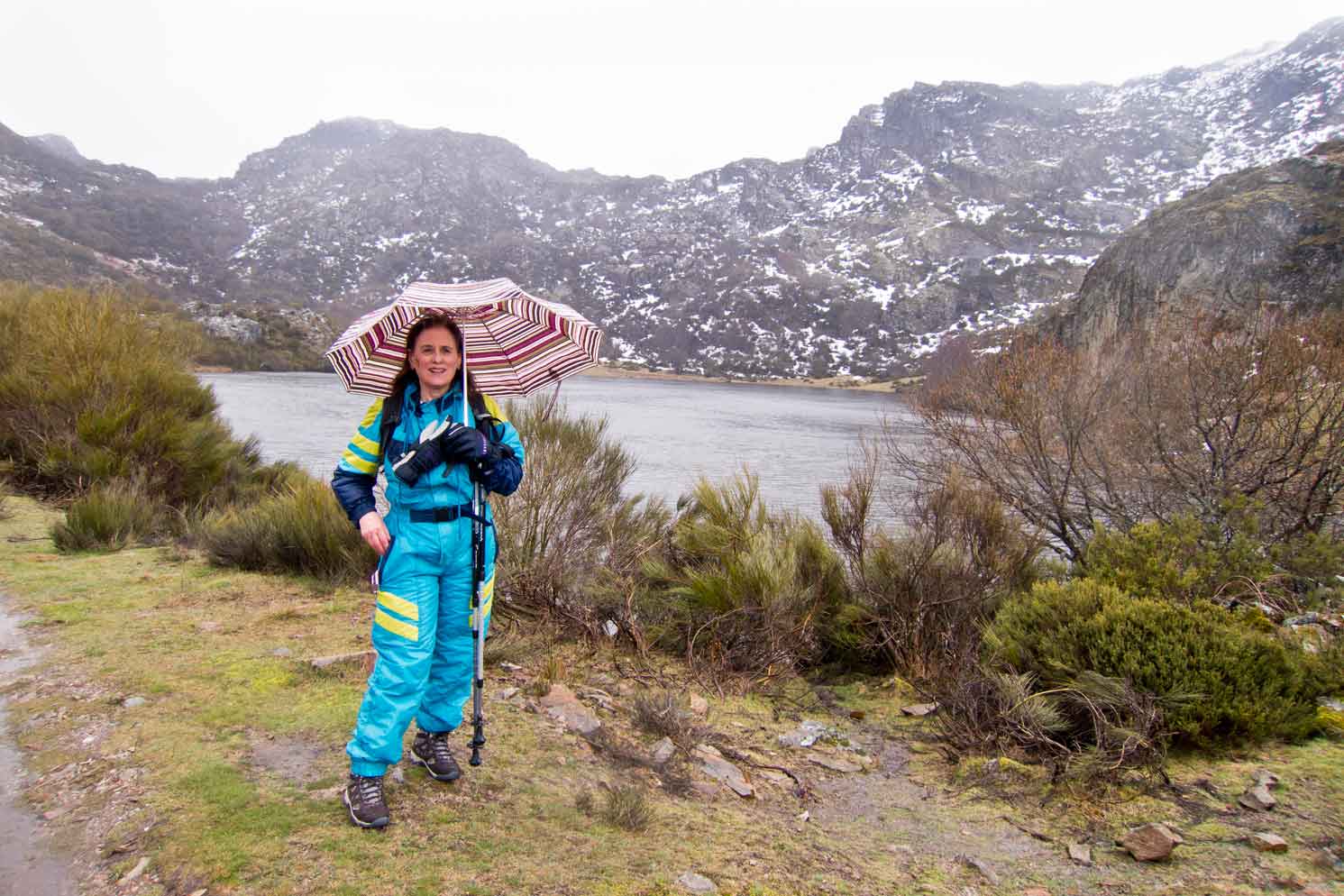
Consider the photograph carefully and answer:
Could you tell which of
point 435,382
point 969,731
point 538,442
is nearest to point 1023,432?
point 969,731

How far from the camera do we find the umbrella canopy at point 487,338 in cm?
275

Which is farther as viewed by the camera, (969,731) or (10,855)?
(969,731)

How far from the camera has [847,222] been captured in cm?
18800

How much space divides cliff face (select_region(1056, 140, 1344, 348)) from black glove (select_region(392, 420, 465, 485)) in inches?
1081

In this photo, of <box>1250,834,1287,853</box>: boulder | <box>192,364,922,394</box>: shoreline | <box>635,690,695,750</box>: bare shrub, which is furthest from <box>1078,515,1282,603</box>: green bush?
<box>192,364,922,394</box>: shoreline

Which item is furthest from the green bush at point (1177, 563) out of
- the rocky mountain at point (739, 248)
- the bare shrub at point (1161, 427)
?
the rocky mountain at point (739, 248)

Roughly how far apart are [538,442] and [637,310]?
457 ft

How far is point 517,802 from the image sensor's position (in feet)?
9.22

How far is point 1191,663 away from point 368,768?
4.04 m

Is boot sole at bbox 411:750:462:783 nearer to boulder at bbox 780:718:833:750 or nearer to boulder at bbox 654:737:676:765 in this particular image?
boulder at bbox 654:737:676:765

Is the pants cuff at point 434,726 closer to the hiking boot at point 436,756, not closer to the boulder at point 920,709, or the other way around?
the hiking boot at point 436,756

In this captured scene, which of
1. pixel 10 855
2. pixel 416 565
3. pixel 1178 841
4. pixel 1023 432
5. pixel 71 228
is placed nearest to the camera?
pixel 10 855

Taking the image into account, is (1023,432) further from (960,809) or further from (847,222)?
(847,222)

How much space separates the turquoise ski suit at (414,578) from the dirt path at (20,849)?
2.64 ft
